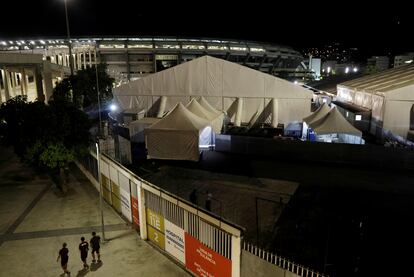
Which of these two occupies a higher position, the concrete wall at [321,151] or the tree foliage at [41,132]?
the tree foliage at [41,132]

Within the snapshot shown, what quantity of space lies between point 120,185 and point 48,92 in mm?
34478

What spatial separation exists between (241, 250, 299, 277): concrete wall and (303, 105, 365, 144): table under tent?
542 inches

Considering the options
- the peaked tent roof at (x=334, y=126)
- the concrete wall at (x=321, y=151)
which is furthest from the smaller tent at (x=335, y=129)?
the concrete wall at (x=321, y=151)

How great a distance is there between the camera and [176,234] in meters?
10.1

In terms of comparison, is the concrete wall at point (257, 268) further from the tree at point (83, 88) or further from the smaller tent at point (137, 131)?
the tree at point (83, 88)

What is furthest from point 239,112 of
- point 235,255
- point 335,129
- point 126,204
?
point 235,255

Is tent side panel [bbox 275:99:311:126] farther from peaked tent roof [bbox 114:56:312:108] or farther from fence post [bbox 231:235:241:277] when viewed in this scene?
fence post [bbox 231:235:241:277]

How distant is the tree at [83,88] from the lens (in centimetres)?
2841

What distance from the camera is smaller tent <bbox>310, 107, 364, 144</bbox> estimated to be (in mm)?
19594

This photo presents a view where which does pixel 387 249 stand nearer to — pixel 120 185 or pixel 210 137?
pixel 120 185

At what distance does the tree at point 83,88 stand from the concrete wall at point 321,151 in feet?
48.9

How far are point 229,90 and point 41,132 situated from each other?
14266 millimetres

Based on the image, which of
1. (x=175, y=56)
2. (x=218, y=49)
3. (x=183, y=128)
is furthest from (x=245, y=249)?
(x=218, y=49)

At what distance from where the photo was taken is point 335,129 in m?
19.6
